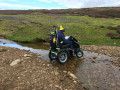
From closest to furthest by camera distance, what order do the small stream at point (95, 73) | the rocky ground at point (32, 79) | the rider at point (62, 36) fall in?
1. the rocky ground at point (32, 79)
2. the small stream at point (95, 73)
3. the rider at point (62, 36)

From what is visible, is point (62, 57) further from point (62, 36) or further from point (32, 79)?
point (32, 79)

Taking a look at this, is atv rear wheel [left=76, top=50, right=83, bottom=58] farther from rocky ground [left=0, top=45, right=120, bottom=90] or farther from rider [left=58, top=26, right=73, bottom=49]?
rocky ground [left=0, top=45, right=120, bottom=90]

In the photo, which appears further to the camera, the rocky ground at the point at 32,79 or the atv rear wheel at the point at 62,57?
the atv rear wheel at the point at 62,57

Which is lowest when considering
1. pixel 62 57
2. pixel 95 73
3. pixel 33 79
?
pixel 95 73

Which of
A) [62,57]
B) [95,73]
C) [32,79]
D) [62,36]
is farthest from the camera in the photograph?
[62,57]

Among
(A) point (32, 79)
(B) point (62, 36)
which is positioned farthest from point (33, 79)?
(B) point (62, 36)

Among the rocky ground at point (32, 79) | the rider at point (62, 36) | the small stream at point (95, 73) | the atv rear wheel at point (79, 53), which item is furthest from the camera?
the atv rear wheel at point (79, 53)

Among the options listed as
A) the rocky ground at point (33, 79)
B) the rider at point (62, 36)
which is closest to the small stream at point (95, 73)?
the rocky ground at point (33, 79)

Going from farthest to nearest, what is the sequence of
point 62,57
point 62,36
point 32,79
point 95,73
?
point 62,57 < point 62,36 < point 95,73 < point 32,79

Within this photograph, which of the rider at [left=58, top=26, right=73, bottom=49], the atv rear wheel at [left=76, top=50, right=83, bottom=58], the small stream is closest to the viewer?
the small stream

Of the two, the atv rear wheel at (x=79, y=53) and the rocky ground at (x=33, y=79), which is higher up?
the atv rear wheel at (x=79, y=53)

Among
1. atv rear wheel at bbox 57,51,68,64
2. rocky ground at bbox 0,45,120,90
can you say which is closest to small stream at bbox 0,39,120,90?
atv rear wheel at bbox 57,51,68,64

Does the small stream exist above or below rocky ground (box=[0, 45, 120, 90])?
below

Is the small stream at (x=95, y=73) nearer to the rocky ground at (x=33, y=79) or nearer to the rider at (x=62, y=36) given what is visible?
the rocky ground at (x=33, y=79)
